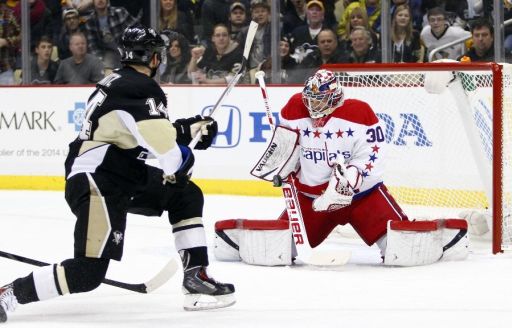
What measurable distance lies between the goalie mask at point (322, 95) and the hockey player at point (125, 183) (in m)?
1.06

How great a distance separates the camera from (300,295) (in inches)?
181

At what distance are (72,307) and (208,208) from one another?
3.34 m

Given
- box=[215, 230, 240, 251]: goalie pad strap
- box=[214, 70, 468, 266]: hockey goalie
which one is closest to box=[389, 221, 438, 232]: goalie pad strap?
box=[214, 70, 468, 266]: hockey goalie

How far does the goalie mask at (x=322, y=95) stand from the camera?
17.3ft

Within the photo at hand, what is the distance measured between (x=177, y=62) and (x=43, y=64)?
113 centimetres

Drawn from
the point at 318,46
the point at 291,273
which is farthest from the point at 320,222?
the point at 318,46

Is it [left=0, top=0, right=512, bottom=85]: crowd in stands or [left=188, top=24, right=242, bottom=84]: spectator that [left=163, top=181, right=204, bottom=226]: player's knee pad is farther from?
[left=188, top=24, right=242, bottom=84]: spectator

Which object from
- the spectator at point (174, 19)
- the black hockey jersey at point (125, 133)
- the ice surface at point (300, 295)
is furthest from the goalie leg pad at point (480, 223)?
the spectator at point (174, 19)

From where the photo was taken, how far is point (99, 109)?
159 inches

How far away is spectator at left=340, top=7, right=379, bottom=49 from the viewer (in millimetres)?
8289

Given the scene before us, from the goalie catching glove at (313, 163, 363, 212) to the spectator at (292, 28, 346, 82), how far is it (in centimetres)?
323

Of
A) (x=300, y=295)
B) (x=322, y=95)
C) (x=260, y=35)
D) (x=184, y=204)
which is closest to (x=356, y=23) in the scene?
(x=260, y=35)

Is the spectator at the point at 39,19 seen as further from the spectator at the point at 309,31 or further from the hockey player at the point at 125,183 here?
the hockey player at the point at 125,183

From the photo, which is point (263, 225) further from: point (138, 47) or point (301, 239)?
point (138, 47)
